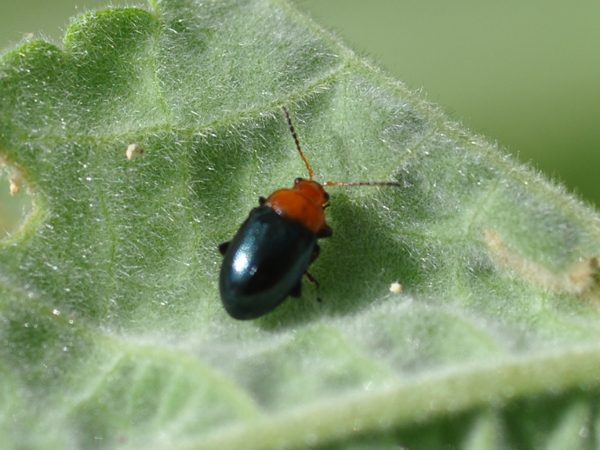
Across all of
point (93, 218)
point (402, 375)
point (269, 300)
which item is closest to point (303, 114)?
point (269, 300)

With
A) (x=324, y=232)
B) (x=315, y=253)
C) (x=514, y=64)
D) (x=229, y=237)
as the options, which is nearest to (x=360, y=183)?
(x=324, y=232)

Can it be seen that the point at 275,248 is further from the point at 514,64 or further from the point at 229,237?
the point at 514,64

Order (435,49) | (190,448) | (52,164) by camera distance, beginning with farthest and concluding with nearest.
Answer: (435,49)
(52,164)
(190,448)

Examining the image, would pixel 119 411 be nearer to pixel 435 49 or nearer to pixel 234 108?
pixel 234 108

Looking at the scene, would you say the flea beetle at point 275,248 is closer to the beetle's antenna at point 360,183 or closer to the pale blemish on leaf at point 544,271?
the beetle's antenna at point 360,183

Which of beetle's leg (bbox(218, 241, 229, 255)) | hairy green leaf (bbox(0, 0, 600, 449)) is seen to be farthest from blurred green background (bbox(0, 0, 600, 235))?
beetle's leg (bbox(218, 241, 229, 255))

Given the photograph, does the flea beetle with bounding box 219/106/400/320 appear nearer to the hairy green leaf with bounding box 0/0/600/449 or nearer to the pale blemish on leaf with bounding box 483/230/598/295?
the hairy green leaf with bounding box 0/0/600/449
